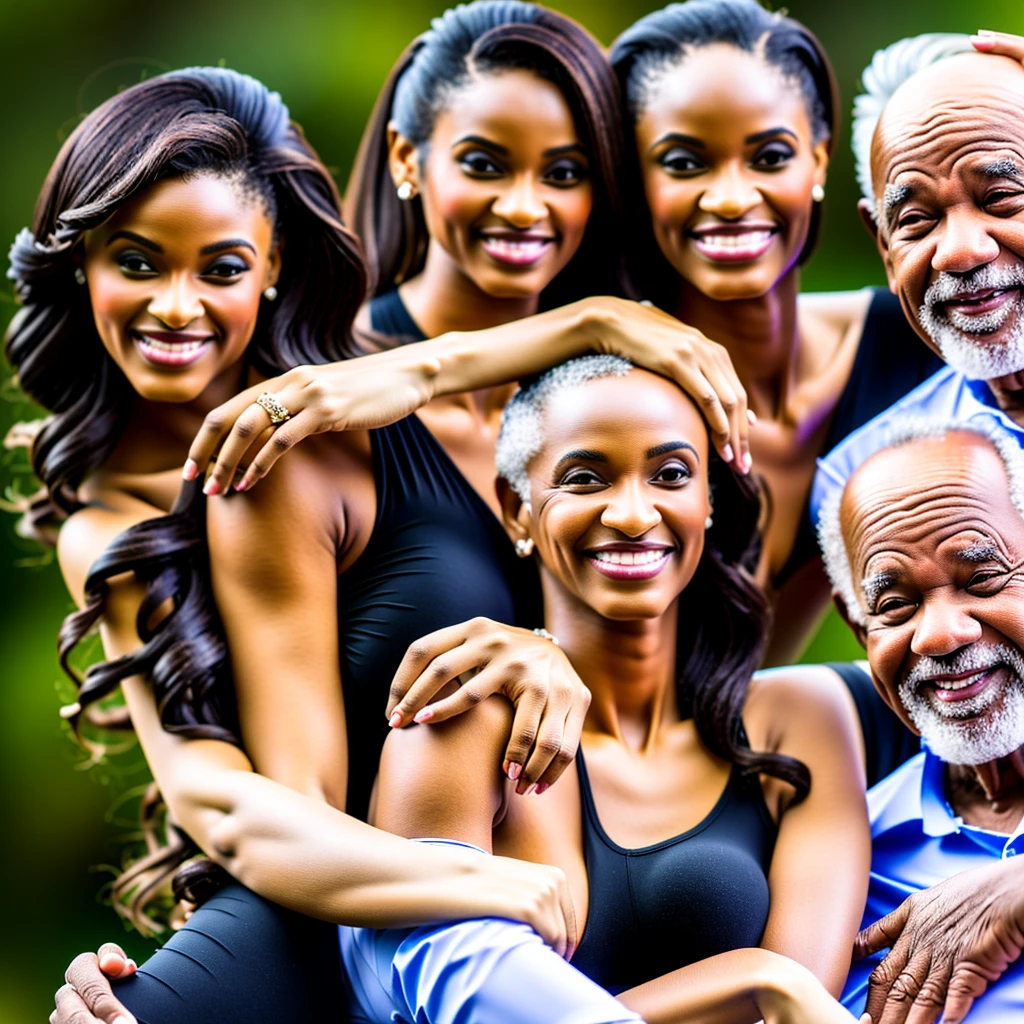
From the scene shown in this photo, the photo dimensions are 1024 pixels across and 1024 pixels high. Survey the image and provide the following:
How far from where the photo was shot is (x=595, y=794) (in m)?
3.48

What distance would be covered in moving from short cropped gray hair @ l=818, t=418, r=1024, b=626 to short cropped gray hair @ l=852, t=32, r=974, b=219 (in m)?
0.54

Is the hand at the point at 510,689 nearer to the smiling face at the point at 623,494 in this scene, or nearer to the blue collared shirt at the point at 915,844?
the smiling face at the point at 623,494

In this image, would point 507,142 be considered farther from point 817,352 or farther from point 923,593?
point 923,593

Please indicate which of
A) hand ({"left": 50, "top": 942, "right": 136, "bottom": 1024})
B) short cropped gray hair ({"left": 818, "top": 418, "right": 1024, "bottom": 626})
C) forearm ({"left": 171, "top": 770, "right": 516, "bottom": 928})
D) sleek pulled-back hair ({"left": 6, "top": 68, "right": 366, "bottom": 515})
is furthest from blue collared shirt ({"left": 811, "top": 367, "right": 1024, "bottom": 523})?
hand ({"left": 50, "top": 942, "right": 136, "bottom": 1024})

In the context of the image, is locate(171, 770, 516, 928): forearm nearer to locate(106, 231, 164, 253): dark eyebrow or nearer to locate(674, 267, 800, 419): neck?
locate(106, 231, 164, 253): dark eyebrow

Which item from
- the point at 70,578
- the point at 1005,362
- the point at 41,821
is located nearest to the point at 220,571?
the point at 70,578

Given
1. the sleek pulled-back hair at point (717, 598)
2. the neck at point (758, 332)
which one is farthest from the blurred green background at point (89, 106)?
the sleek pulled-back hair at point (717, 598)

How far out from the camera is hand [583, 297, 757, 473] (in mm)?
3607

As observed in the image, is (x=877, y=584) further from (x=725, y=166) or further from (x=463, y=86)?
(x=463, y=86)

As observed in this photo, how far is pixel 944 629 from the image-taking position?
11.1 feet

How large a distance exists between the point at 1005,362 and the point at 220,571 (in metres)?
1.69

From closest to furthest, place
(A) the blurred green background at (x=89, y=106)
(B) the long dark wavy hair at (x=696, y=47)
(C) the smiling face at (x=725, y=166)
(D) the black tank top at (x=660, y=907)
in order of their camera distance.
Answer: (D) the black tank top at (x=660, y=907)
(C) the smiling face at (x=725, y=166)
(B) the long dark wavy hair at (x=696, y=47)
(A) the blurred green background at (x=89, y=106)

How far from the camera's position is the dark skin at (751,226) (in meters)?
4.03

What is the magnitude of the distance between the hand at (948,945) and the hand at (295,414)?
1418 millimetres
